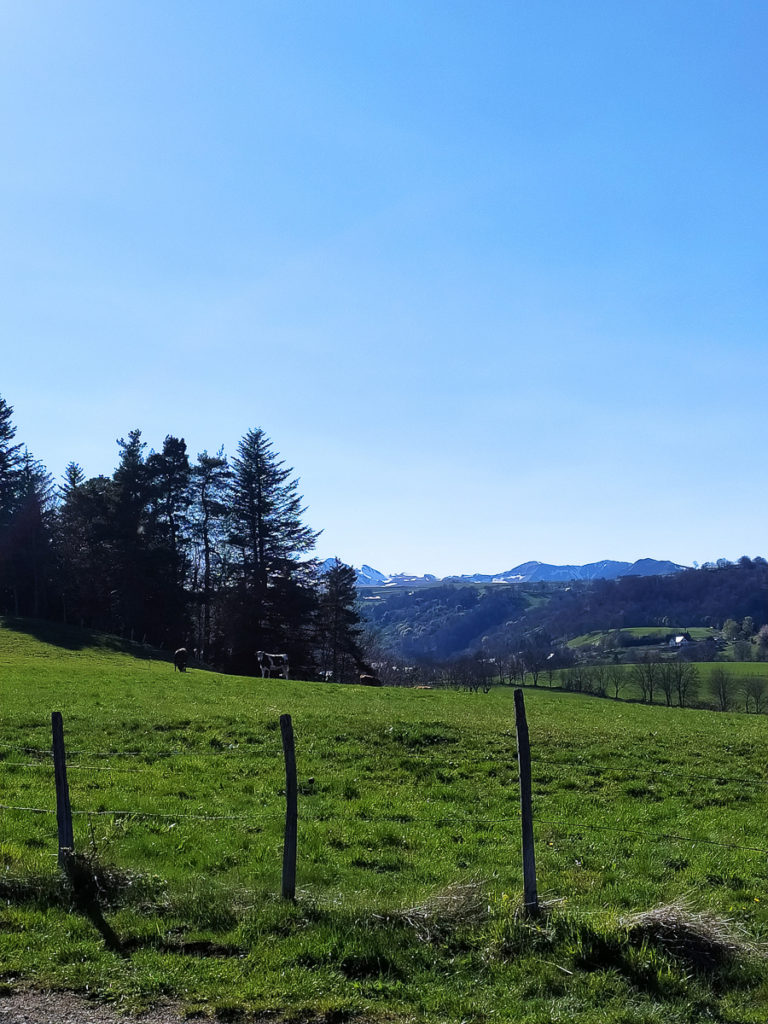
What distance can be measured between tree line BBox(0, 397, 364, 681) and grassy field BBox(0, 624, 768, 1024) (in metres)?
44.1

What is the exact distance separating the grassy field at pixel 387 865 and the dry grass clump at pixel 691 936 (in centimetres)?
3

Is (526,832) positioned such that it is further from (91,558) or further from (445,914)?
(91,558)

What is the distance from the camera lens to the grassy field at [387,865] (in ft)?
22.5

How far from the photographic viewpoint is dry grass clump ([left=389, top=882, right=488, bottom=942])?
7.84 m

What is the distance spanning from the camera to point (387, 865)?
11055 millimetres

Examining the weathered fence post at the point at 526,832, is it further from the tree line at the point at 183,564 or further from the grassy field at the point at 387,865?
the tree line at the point at 183,564

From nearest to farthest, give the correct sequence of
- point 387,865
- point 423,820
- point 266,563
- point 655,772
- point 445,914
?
point 445,914 < point 387,865 < point 423,820 < point 655,772 < point 266,563

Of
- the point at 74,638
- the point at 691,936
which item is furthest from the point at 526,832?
the point at 74,638

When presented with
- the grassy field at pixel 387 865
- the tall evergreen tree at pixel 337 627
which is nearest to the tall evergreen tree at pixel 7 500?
the tall evergreen tree at pixel 337 627

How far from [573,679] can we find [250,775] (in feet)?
380

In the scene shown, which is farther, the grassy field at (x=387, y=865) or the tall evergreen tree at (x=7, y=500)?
the tall evergreen tree at (x=7, y=500)

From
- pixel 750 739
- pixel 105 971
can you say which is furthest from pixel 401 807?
pixel 750 739

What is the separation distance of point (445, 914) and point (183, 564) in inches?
2756

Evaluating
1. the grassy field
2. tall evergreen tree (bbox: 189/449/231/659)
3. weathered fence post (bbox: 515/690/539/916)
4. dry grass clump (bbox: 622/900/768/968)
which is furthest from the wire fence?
tall evergreen tree (bbox: 189/449/231/659)
